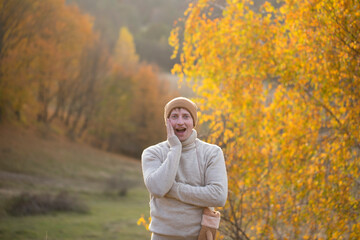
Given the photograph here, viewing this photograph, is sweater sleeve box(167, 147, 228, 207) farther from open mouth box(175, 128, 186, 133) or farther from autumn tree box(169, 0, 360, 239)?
autumn tree box(169, 0, 360, 239)

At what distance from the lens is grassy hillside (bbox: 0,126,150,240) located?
13.5 meters

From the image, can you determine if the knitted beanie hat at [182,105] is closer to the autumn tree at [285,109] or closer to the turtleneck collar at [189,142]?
the turtleneck collar at [189,142]

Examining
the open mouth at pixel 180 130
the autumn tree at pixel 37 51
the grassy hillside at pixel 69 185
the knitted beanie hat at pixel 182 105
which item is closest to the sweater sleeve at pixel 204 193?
the open mouth at pixel 180 130

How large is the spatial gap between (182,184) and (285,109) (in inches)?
Result: 156

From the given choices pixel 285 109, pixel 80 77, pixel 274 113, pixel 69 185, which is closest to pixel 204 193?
pixel 285 109

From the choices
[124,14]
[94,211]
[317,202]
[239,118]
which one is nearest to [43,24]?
[94,211]

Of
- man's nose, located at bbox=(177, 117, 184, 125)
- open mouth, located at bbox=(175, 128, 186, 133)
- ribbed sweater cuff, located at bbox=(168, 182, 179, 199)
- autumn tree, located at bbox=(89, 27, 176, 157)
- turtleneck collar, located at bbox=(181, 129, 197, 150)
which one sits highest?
autumn tree, located at bbox=(89, 27, 176, 157)

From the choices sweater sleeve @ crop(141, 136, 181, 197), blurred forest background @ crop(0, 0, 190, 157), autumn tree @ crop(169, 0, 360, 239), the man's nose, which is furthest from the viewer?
blurred forest background @ crop(0, 0, 190, 157)

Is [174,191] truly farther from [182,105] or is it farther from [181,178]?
[182,105]

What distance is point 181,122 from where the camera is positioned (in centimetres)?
269

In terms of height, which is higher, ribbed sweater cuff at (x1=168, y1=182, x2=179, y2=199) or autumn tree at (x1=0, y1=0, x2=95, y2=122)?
autumn tree at (x1=0, y1=0, x2=95, y2=122)

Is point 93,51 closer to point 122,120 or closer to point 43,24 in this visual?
point 122,120

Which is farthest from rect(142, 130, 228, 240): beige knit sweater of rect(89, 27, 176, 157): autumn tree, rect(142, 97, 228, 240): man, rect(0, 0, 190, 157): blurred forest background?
rect(89, 27, 176, 157): autumn tree

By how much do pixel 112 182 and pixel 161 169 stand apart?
68.5 feet
